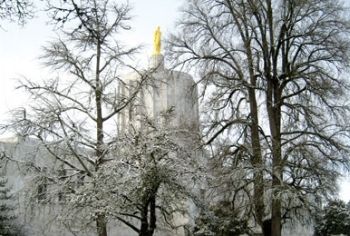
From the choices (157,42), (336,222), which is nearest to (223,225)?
(157,42)

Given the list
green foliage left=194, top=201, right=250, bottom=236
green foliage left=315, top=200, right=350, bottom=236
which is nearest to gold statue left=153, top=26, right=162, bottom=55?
green foliage left=194, top=201, right=250, bottom=236

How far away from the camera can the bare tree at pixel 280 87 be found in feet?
62.8

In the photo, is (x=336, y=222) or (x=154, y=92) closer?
(x=154, y=92)

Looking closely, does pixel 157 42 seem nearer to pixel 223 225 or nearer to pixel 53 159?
pixel 223 225

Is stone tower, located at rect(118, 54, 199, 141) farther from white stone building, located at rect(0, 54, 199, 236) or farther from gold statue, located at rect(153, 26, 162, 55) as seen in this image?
gold statue, located at rect(153, 26, 162, 55)

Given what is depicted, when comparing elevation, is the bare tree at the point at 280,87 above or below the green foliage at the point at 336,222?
above

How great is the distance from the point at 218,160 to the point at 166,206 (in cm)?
450

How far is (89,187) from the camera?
15789 millimetres

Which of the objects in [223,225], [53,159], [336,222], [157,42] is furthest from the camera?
[336,222]

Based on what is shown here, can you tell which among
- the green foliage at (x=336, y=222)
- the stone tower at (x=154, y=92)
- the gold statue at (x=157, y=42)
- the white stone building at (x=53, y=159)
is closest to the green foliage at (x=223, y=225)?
the white stone building at (x=53, y=159)

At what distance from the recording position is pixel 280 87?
70.6 ft

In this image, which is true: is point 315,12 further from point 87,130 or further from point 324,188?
point 87,130

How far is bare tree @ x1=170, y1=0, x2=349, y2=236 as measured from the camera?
1914 cm

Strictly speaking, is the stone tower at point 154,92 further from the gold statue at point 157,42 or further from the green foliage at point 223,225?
the gold statue at point 157,42
